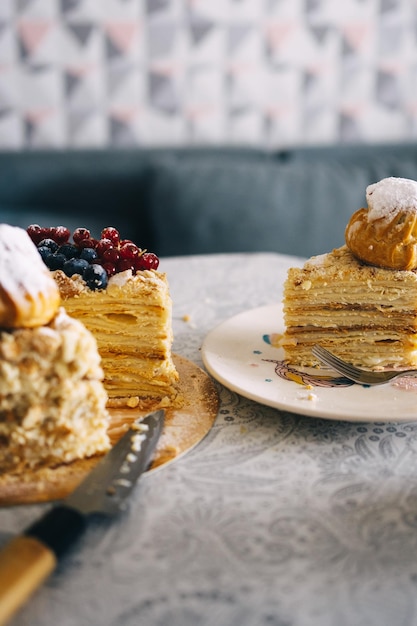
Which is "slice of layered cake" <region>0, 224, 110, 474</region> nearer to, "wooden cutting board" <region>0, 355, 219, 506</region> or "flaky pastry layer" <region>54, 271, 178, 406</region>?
"wooden cutting board" <region>0, 355, 219, 506</region>

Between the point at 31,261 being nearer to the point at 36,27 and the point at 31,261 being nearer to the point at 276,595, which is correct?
the point at 276,595

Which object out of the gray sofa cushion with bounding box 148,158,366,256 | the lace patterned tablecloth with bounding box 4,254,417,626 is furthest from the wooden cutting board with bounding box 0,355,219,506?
the gray sofa cushion with bounding box 148,158,366,256

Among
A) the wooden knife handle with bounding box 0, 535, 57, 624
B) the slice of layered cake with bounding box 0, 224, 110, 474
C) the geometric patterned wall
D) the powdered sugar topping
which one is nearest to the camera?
the wooden knife handle with bounding box 0, 535, 57, 624

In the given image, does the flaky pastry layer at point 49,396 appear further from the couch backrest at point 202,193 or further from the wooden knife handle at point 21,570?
the couch backrest at point 202,193

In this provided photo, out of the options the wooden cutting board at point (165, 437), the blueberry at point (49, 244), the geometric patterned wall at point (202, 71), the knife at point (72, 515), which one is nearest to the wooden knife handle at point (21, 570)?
the knife at point (72, 515)

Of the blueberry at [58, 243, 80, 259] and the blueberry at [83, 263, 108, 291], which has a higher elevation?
the blueberry at [58, 243, 80, 259]

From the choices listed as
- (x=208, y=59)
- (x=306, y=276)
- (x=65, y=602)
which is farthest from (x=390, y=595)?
(x=208, y=59)
